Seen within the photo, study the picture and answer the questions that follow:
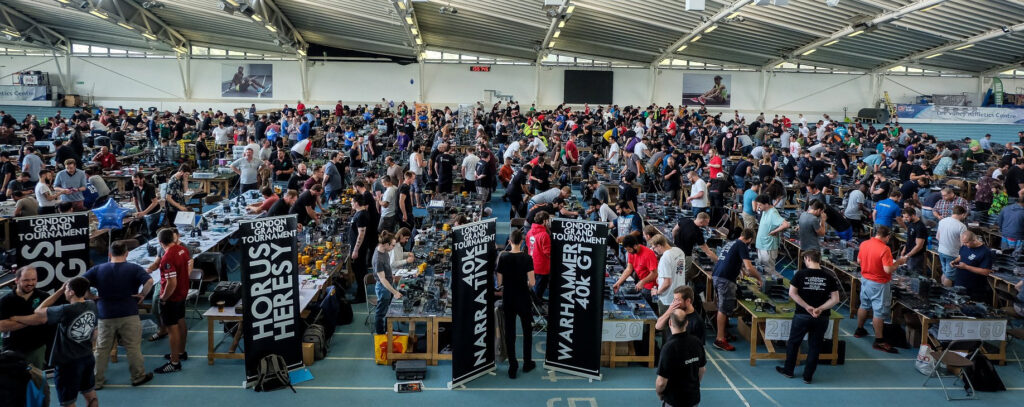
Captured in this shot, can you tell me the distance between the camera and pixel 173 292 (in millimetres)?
7746

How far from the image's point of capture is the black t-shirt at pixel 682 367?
5.88m

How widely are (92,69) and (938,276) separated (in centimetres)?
3725

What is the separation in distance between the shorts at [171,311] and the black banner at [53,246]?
102 cm

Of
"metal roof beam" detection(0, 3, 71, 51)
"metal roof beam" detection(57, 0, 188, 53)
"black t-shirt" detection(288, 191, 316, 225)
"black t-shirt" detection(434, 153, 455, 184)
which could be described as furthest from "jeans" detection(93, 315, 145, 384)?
"metal roof beam" detection(0, 3, 71, 51)

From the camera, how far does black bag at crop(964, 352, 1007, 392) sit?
7.72 metres

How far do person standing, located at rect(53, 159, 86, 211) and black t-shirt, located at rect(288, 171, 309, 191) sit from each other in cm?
330

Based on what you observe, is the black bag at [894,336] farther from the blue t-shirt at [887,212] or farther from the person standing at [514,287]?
the person standing at [514,287]

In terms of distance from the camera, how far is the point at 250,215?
12297 mm

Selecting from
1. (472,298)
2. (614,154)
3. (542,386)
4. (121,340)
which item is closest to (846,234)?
(542,386)

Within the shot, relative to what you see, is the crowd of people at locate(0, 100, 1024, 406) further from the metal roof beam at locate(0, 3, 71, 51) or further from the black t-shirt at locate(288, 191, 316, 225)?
the metal roof beam at locate(0, 3, 71, 51)

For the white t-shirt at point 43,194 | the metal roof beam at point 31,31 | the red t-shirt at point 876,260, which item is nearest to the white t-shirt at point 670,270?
the red t-shirt at point 876,260

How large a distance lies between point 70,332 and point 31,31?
3244 centimetres

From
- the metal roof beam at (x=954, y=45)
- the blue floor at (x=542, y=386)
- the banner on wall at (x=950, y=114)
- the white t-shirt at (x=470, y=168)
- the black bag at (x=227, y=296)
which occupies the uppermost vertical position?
the metal roof beam at (x=954, y=45)

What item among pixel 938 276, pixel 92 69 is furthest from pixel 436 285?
pixel 92 69
